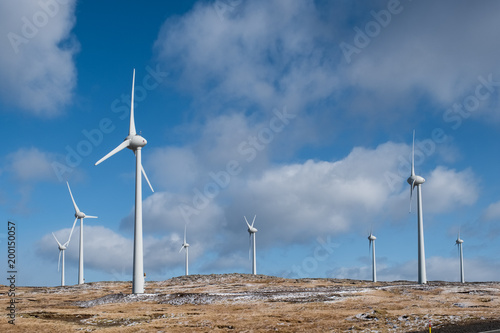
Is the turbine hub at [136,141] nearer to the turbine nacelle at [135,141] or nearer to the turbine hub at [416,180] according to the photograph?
the turbine nacelle at [135,141]

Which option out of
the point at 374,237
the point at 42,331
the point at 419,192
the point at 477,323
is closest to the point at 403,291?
the point at 419,192

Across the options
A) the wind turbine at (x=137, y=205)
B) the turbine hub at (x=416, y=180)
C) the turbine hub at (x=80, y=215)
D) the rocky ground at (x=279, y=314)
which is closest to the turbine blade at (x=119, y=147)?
the wind turbine at (x=137, y=205)

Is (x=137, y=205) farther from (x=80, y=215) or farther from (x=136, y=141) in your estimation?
(x=80, y=215)

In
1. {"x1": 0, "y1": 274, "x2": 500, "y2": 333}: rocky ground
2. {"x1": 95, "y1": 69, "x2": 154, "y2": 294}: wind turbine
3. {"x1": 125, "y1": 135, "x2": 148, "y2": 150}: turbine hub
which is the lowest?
→ {"x1": 0, "y1": 274, "x2": 500, "y2": 333}: rocky ground

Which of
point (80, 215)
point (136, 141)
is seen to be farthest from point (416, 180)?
point (80, 215)

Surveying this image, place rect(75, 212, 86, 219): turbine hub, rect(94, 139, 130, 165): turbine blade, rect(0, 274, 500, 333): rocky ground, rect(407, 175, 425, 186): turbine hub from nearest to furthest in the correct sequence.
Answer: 1. rect(0, 274, 500, 333): rocky ground
2. rect(94, 139, 130, 165): turbine blade
3. rect(407, 175, 425, 186): turbine hub
4. rect(75, 212, 86, 219): turbine hub

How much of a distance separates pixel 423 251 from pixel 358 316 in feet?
186

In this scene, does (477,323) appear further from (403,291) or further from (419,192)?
(419,192)

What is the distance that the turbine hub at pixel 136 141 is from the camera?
84.6 m

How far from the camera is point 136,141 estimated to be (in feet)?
277

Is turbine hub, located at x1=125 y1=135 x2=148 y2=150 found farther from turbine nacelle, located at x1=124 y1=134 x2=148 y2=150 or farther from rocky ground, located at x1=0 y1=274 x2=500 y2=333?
rocky ground, located at x1=0 y1=274 x2=500 y2=333

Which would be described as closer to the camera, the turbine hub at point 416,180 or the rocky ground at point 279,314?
the rocky ground at point 279,314

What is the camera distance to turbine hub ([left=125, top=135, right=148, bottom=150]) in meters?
84.6

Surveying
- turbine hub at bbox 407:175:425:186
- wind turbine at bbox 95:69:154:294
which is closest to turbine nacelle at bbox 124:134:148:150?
wind turbine at bbox 95:69:154:294
